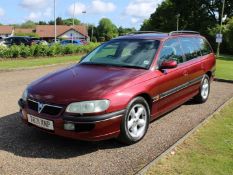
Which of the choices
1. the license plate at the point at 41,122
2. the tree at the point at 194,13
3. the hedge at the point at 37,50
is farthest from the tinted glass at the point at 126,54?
the tree at the point at 194,13

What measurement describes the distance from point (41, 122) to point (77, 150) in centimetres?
67

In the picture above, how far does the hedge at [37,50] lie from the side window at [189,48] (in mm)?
13352

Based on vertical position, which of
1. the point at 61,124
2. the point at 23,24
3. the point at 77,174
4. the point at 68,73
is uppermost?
the point at 23,24

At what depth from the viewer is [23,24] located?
15988cm

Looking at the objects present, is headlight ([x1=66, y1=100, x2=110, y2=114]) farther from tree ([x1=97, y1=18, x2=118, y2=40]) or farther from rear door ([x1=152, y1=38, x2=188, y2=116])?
tree ([x1=97, y1=18, x2=118, y2=40])

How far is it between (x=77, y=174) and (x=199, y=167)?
1.55 m

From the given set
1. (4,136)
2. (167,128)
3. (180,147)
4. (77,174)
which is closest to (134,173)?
(77,174)

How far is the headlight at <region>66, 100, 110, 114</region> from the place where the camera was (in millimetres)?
4742

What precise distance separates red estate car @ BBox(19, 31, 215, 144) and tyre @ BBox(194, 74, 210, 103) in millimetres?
758

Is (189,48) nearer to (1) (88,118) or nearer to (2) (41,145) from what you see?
(1) (88,118)

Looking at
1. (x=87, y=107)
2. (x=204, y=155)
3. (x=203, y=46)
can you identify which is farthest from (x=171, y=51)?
(x=87, y=107)

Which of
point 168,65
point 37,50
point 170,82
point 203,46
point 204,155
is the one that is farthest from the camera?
point 37,50

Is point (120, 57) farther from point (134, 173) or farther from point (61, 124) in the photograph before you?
point (134, 173)

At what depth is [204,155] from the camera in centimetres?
488
